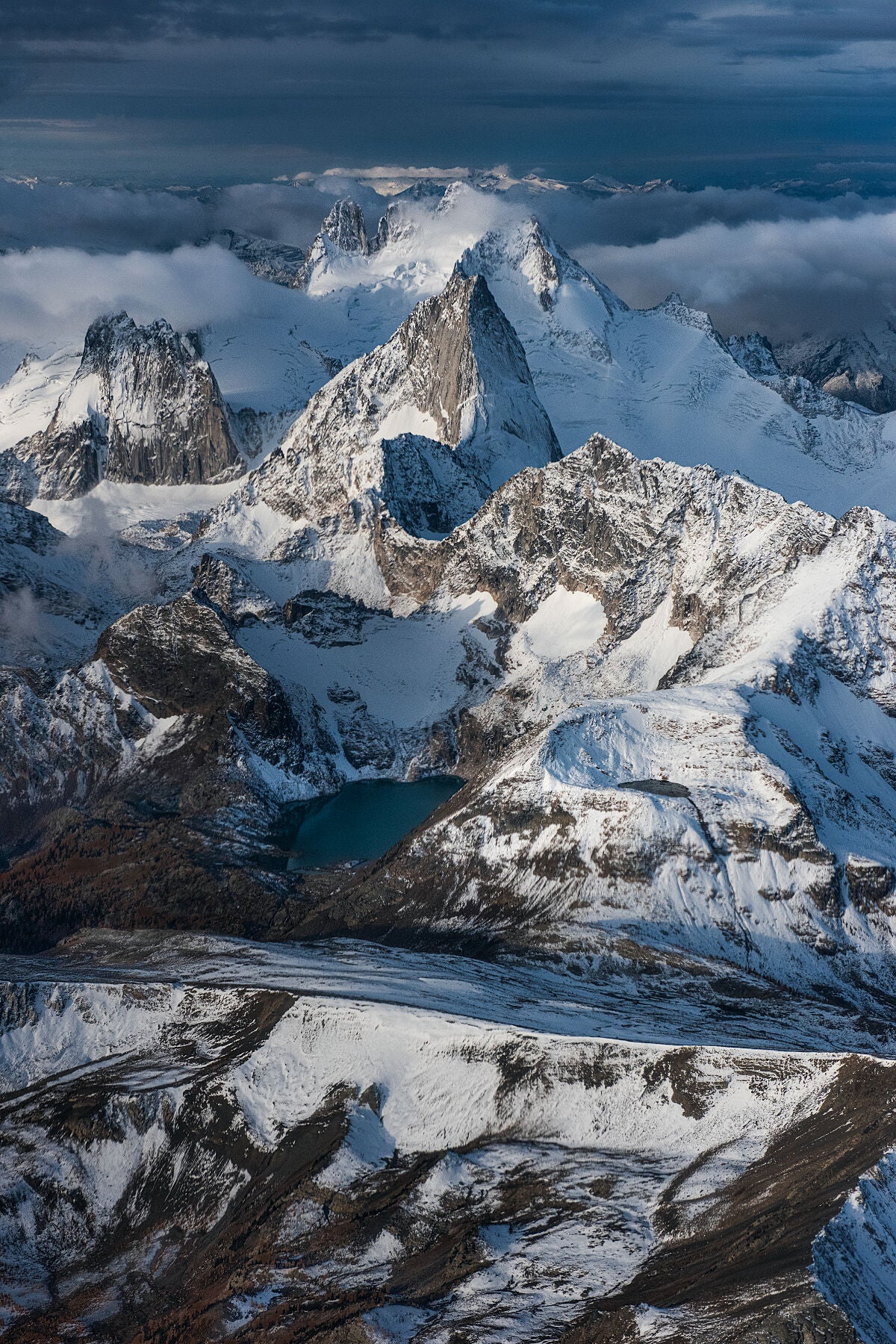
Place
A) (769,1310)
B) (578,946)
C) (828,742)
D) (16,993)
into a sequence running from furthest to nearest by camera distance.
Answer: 1. (828,742)
2. (578,946)
3. (16,993)
4. (769,1310)

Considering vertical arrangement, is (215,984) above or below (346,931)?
above

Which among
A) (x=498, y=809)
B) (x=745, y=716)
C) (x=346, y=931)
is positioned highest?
(x=745, y=716)

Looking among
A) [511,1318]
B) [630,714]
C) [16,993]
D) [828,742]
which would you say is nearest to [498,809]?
[630,714]

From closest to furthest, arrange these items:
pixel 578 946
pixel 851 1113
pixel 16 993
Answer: pixel 851 1113, pixel 16 993, pixel 578 946

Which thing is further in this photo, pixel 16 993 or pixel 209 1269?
pixel 16 993

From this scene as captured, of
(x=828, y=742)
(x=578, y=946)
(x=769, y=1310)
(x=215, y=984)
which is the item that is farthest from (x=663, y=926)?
(x=769, y=1310)

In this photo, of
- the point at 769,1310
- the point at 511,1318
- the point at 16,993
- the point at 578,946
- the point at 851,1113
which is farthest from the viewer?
the point at 578,946

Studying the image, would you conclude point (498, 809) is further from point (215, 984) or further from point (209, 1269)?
point (209, 1269)

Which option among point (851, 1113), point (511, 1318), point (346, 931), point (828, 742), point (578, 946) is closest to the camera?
point (511, 1318)

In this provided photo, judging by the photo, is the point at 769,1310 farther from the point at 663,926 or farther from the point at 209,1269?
the point at 663,926
